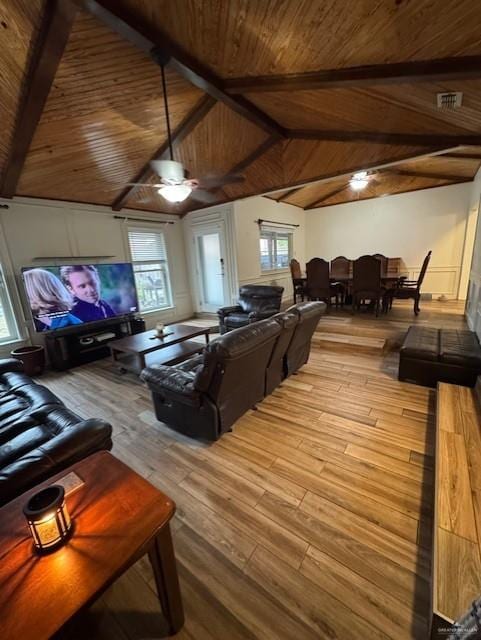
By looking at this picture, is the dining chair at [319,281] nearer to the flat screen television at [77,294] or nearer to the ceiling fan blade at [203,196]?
the ceiling fan blade at [203,196]

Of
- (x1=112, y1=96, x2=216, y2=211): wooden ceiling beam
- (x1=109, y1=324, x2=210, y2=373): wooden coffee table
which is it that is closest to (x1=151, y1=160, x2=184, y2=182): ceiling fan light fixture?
(x1=112, y1=96, x2=216, y2=211): wooden ceiling beam

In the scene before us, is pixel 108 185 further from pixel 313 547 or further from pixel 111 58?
pixel 313 547

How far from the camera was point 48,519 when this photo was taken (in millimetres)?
833

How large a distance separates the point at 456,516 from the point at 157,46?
3725 mm

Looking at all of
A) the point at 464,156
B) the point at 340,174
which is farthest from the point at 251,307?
the point at 464,156

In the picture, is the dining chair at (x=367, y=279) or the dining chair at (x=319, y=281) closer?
the dining chair at (x=367, y=279)

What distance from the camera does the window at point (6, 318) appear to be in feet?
13.0

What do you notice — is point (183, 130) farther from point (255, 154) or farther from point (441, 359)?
point (441, 359)

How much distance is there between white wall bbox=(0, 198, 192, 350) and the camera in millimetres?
3973

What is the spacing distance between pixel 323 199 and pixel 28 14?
6884 mm


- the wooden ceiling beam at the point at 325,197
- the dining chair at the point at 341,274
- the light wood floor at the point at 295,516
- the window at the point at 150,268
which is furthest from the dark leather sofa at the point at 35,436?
the wooden ceiling beam at the point at 325,197

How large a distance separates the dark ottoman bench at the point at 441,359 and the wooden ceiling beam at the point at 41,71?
4.09 metres

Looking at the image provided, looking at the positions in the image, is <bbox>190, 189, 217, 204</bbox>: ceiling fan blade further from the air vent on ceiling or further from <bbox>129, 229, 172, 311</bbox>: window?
the air vent on ceiling

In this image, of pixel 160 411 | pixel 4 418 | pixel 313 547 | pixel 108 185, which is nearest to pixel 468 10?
pixel 313 547
